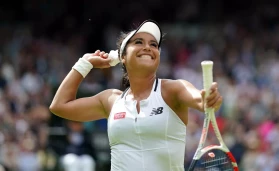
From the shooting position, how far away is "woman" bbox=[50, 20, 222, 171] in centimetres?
588

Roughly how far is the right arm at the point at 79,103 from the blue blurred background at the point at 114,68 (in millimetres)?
5987

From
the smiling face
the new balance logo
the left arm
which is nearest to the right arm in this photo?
the smiling face

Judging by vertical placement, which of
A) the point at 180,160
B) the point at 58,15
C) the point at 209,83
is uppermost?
the point at 58,15

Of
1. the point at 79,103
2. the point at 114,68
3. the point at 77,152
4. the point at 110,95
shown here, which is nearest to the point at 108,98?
the point at 110,95

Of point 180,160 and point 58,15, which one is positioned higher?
point 58,15

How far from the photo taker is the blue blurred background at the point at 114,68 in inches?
516

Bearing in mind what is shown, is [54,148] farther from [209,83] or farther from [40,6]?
[209,83]

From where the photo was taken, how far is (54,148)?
13.1 m

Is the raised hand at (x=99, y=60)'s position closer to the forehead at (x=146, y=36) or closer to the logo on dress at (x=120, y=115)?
the forehead at (x=146, y=36)

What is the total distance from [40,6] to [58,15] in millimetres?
510

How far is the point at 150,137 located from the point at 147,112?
18cm

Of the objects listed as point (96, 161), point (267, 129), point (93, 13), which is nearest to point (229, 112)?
point (267, 129)

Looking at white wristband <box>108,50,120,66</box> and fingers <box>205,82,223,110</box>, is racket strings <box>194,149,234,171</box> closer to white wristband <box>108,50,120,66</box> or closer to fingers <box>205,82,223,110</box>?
fingers <box>205,82,223,110</box>

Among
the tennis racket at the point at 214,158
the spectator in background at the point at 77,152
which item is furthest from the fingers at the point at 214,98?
the spectator in background at the point at 77,152
